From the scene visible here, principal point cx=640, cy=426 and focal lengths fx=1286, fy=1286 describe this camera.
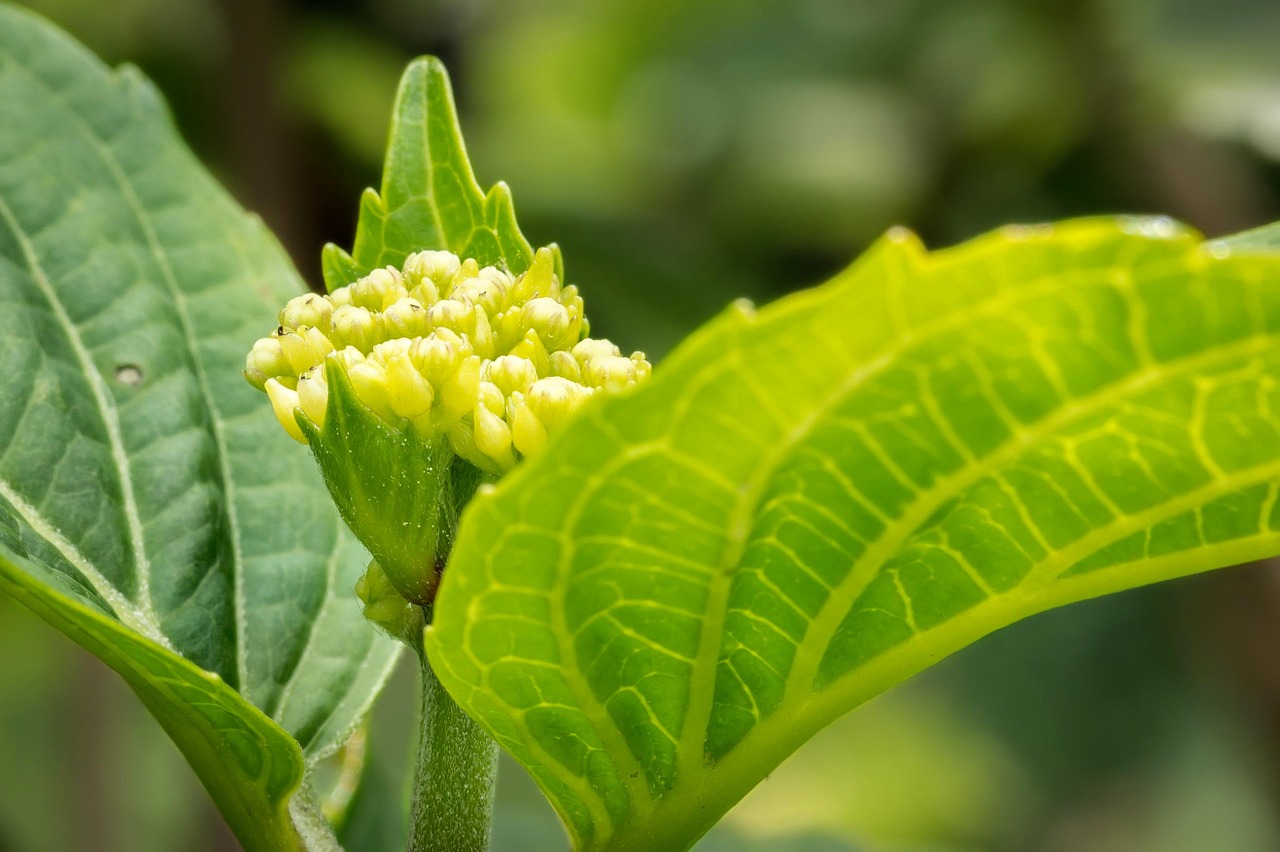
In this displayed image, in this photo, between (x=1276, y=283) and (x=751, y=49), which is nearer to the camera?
(x=1276, y=283)

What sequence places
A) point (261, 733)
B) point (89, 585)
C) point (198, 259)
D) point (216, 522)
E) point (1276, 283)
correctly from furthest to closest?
point (198, 259), point (216, 522), point (89, 585), point (261, 733), point (1276, 283)

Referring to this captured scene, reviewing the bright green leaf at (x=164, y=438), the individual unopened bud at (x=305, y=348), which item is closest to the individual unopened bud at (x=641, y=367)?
the individual unopened bud at (x=305, y=348)

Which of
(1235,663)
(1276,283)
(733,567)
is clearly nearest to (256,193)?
(733,567)

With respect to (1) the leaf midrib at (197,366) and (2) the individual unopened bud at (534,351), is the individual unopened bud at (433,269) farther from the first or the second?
(1) the leaf midrib at (197,366)

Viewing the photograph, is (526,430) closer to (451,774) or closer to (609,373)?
(609,373)

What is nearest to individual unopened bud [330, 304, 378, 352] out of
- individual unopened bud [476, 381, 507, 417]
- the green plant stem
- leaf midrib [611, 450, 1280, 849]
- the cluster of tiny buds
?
the cluster of tiny buds

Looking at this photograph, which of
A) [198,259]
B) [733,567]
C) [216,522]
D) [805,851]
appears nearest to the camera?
[733,567]

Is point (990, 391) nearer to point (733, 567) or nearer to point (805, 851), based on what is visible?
point (733, 567)

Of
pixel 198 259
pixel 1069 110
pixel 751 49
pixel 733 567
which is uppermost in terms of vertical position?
pixel 751 49
